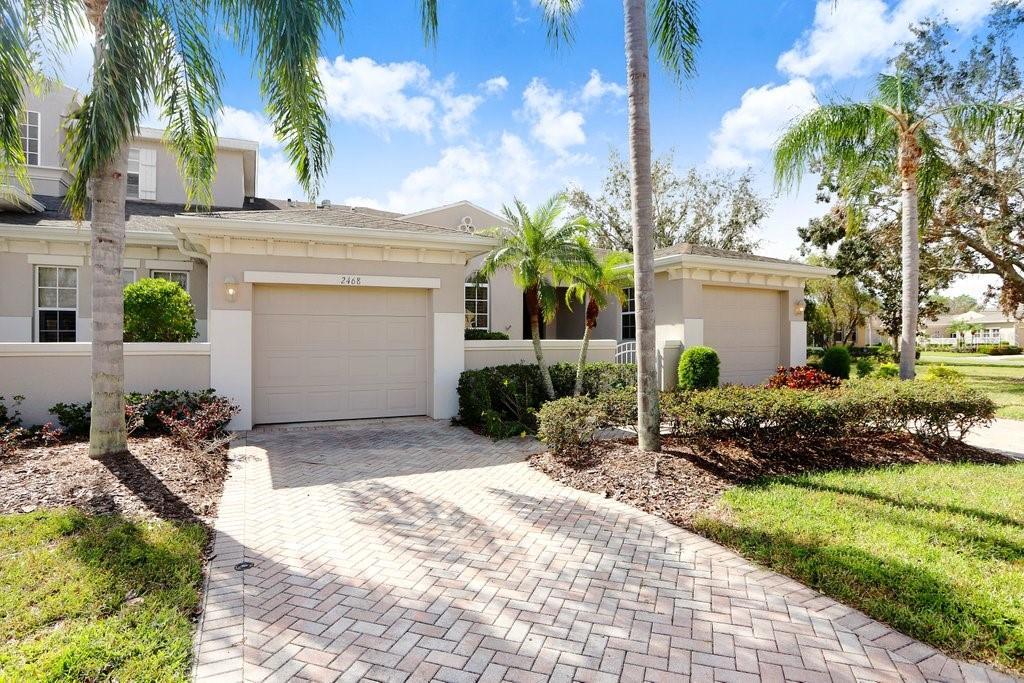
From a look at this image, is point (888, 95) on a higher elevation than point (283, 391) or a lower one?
higher

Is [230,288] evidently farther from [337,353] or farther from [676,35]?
[676,35]

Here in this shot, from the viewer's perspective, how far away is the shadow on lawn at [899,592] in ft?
9.47

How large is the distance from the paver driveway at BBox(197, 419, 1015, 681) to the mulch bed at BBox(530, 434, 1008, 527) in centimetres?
45

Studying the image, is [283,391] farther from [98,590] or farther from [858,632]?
[858,632]

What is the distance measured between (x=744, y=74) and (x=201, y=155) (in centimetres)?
1081

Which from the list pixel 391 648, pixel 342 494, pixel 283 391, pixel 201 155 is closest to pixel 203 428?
pixel 283 391

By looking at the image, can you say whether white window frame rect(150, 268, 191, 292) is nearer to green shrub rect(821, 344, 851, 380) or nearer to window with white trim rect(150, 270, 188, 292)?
window with white trim rect(150, 270, 188, 292)

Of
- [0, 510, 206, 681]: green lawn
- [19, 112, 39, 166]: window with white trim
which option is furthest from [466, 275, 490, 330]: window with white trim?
[19, 112, 39, 166]: window with white trim

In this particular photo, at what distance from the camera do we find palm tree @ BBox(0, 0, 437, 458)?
5535mm

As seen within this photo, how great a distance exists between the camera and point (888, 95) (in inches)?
406

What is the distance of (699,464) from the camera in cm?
613

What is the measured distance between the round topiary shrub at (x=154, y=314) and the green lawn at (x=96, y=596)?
16.5 feet

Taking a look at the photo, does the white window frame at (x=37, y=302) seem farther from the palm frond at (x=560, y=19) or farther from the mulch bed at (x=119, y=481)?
the palm frond at (x=560, y=19)

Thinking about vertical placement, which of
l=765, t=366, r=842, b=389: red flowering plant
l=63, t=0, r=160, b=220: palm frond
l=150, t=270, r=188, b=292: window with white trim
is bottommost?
l=765, t=366, r=842, b=389: red flowering plant
